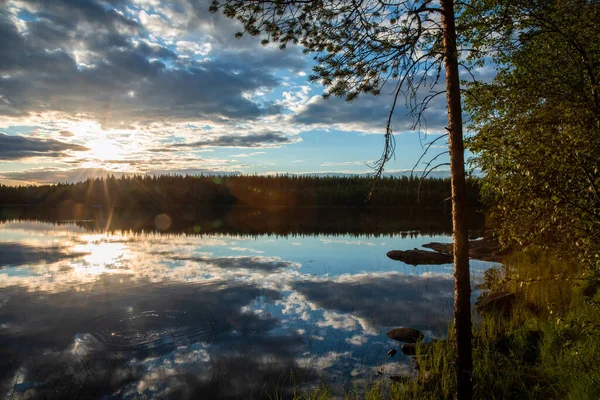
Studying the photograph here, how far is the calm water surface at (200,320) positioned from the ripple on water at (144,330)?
0.18 feet

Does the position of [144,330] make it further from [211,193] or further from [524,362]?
[211,193]

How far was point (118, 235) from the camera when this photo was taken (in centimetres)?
3906

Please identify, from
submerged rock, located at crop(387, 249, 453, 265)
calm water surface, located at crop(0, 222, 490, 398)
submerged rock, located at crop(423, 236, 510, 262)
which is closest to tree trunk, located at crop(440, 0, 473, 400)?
calm water surface, located at crop(0, 222, 490, 398)

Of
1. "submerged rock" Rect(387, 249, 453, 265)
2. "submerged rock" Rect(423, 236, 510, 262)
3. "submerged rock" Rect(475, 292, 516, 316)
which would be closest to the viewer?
"submerged rock" Rect(475, 292, 516, 316)

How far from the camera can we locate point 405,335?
11.1 m

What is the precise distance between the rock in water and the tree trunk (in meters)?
4.24

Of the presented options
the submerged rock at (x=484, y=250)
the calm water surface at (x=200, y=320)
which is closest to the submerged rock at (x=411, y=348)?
the calm water surface at (x=200, y=320)

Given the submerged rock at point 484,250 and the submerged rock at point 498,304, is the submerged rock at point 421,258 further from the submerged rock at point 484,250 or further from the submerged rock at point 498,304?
the submerged rock at point 498,304

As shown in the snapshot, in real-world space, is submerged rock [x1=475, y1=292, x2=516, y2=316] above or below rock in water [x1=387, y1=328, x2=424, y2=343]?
above

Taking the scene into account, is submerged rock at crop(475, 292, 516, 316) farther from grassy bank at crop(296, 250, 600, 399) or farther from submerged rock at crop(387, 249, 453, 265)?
submerged rock at crop(387, 249, 453, 265)

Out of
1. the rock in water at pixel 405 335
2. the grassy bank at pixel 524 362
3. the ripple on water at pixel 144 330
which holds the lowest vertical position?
the ripple on water at pixel 144 330

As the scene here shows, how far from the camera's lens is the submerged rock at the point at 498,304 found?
1252 centimetres

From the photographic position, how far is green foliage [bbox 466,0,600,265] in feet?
22.8

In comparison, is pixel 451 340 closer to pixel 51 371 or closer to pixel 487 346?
pixel 487 346
